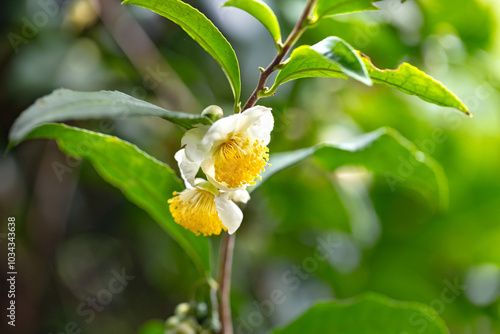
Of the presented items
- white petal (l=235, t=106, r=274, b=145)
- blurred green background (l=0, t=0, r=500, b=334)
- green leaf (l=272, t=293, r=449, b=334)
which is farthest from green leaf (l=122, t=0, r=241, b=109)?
blurred green background (l=0, t=0, r=500, b=334)

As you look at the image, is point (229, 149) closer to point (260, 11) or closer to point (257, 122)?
point (257, 122)

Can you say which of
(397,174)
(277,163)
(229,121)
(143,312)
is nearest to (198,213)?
(229,121)

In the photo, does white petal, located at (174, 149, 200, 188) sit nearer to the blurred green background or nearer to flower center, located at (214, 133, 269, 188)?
flower center, located at (214, 133, 269, 188)

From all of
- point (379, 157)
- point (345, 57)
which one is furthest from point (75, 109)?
point (379, 157)

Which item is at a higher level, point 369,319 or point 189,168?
point 189,168

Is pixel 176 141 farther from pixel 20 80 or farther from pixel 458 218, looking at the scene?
pixel 458 218

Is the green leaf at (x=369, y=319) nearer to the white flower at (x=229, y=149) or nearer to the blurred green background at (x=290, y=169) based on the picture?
the white flower at (x=229, y=149)
